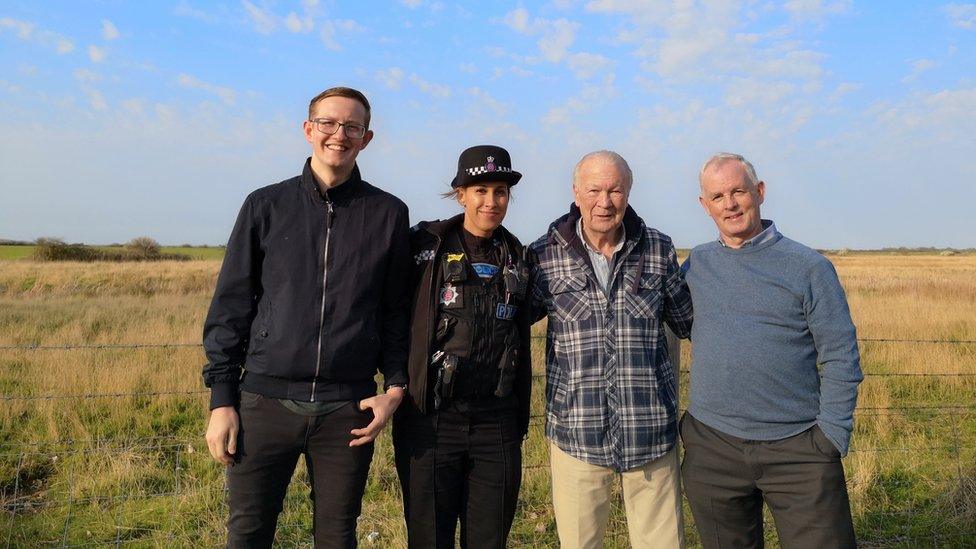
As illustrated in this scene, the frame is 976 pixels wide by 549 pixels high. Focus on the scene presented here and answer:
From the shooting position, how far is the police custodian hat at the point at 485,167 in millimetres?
2932

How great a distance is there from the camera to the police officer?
2.83m

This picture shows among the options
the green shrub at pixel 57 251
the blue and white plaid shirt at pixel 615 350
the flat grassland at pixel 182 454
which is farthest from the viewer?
the green shrub at pixel 57 251

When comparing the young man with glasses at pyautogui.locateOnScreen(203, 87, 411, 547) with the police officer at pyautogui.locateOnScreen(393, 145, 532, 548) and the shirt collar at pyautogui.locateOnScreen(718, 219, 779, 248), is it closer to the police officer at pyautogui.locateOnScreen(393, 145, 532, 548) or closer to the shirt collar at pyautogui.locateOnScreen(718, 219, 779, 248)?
the police officer at pyautogui.locateOnScreen(393, 145, 532, 548)

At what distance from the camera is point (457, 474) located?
9.49ft

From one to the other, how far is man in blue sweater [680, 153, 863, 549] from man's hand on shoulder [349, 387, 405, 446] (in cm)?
140

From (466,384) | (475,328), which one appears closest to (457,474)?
(466,384)

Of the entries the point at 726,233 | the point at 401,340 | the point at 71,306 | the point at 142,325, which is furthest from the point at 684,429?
the point at 71,306

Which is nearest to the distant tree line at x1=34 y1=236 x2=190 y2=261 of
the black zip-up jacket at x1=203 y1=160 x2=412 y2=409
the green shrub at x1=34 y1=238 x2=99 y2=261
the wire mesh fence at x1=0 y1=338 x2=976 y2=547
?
the green shrub at x1=34 y1=238 x2=99 y2=261

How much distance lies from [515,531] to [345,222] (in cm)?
290

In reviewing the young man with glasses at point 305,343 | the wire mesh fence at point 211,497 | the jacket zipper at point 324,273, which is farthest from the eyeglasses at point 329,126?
the wire mesh fence at point 211,497

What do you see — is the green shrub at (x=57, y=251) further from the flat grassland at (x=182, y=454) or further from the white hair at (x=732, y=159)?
the white hair at (x=732, y=159)

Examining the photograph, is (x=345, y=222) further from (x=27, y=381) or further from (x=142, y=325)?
(x=142, y=325)

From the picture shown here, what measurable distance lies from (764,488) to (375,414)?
172 centimetres

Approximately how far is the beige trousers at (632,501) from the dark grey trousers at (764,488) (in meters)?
0.12
